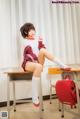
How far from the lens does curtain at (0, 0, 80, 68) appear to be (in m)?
3.18

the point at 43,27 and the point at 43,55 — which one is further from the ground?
the point at 43,27

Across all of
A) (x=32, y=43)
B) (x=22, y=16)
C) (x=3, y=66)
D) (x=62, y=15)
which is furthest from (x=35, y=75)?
(x=62, y=15)

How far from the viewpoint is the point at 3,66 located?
3.13m

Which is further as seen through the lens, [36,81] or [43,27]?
[43,27]

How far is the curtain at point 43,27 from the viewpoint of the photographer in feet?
10.4

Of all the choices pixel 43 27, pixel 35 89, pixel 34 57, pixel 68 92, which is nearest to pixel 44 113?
pixel 35 89

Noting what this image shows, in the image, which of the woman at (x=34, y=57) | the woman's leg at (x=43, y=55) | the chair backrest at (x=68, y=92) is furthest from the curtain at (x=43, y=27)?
the chair backrest at (x=68, y=92)

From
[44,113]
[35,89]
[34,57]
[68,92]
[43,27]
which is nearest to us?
[68,92]

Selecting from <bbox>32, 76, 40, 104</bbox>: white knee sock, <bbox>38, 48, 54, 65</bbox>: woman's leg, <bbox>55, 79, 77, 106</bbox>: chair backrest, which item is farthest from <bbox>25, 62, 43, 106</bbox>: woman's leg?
<bbox>55, 79, 77, 106</bbox>: chair backrest

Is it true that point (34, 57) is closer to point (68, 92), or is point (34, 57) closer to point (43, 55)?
point (43, 55)

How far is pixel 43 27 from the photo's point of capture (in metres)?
3.49

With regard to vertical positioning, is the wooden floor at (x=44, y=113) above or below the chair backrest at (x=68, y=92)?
below

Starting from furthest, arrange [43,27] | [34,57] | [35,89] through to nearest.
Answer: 1. [43,27]
2. [34,57]
3. [35,89]

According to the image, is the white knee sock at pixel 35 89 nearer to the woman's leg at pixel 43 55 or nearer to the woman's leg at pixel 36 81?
the woman's leg at pixel 36 81
